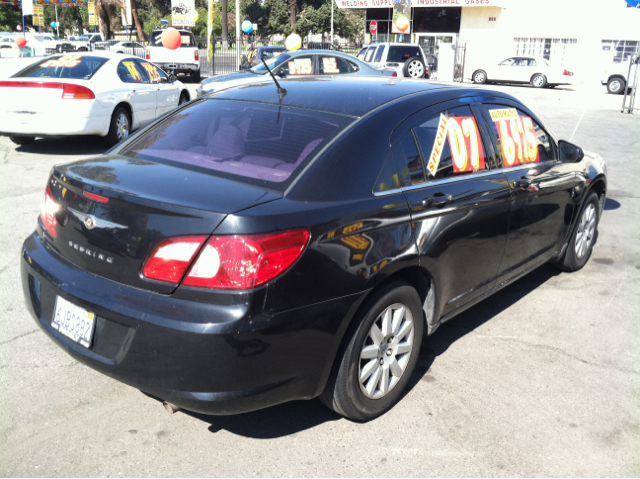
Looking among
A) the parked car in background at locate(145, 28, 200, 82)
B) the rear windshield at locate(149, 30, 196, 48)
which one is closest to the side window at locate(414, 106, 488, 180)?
the parked car in background at locate(145, 28, 200, 82)

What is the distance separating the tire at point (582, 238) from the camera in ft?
17.0

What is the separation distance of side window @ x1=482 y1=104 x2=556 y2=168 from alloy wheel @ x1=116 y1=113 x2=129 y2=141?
707 centimetres

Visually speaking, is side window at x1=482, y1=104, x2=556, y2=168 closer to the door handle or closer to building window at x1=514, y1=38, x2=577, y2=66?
the door handle

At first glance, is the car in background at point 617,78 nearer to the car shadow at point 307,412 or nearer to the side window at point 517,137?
the side window at point 517,137

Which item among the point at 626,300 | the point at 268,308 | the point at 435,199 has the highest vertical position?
the point at 435,199

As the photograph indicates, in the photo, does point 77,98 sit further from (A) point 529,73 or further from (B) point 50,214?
(A) point 529,73

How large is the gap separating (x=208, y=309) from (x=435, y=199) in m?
1.43

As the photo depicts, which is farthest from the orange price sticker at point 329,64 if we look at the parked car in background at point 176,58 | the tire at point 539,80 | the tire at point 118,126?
the tire at point 539,80

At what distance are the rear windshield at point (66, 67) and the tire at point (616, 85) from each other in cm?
2386

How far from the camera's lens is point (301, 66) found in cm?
1416

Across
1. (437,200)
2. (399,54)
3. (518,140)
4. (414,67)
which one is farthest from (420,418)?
(399,54)

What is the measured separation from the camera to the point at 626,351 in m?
4.07

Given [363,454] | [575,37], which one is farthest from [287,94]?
[575,37]

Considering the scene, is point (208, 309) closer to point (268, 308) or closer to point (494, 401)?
point (268, 308)
